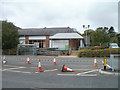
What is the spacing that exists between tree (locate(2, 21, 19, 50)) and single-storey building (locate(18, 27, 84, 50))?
11.3 metres

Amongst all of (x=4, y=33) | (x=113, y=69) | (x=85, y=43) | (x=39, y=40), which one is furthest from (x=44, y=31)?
(x=113, y=69)

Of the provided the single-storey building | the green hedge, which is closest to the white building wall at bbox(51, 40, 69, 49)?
the single-storey building

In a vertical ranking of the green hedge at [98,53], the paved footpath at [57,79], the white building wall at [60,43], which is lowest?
the paved footpath at [57,79]

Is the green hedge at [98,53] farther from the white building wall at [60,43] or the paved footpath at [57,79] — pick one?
the white building wall at [60,43]

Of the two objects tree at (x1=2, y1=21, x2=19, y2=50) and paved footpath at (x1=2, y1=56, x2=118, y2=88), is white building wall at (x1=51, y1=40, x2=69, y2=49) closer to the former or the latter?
tree at (x1=2, y1=21, x2=19, y2=50)

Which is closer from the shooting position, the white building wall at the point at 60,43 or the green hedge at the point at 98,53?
the green hedge at the point at 98,53

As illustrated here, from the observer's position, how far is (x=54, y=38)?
157 ft

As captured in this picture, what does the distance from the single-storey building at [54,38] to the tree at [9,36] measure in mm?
11312

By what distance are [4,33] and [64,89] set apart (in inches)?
1308

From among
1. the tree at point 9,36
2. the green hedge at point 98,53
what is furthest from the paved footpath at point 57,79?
the tree at point 9,36

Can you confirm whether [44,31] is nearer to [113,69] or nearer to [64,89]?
[113,69]

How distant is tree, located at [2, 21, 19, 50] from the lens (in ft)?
125

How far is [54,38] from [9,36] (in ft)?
42.6

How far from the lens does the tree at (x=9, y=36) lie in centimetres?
3812
